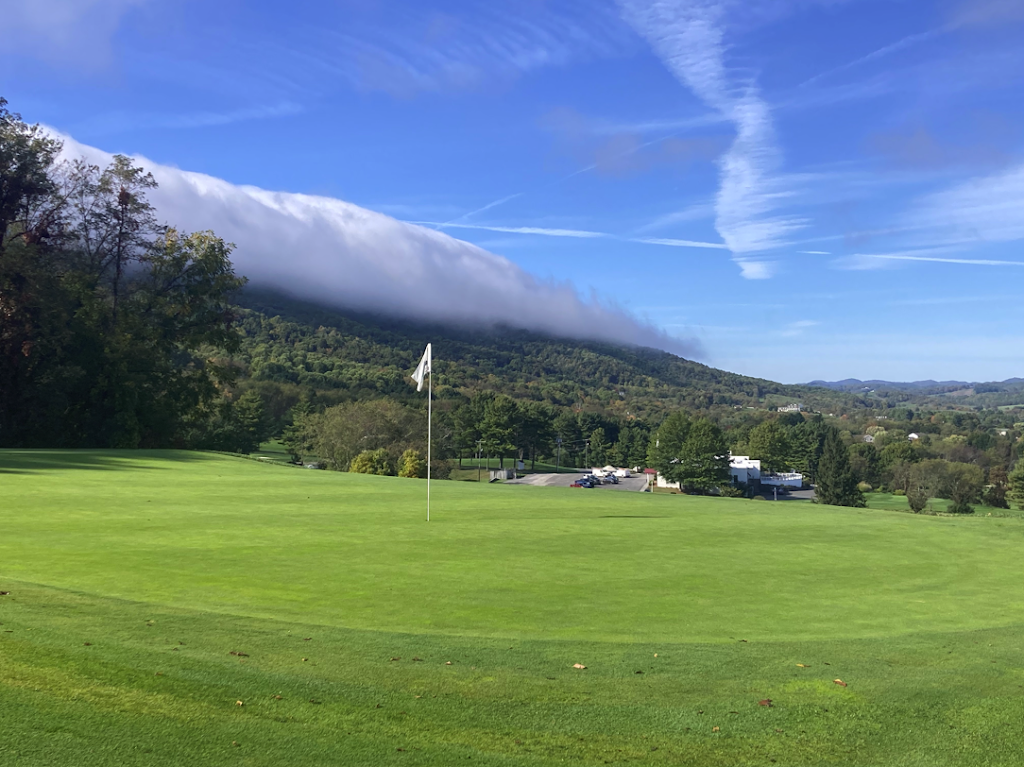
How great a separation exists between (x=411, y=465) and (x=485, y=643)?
2252 inches

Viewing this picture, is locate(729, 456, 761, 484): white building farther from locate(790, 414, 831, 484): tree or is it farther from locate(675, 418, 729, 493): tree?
locate(790, 414, 831, 484): tree

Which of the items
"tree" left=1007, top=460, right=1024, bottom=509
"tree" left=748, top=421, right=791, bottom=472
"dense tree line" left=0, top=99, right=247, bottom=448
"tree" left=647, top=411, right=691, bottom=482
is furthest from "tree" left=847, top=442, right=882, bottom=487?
"dense tree line" left=0, top=99, right=247, bottom=448

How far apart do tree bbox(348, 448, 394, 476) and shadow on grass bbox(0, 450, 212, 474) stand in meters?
28.4

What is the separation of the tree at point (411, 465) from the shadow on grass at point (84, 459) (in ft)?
100.0

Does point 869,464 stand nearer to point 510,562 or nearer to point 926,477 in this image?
point 926,477

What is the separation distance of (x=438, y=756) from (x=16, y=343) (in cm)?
4143

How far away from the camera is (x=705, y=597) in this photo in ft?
37.2

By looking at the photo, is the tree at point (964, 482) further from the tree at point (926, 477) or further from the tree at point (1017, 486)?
the tree at point (1017, 486)

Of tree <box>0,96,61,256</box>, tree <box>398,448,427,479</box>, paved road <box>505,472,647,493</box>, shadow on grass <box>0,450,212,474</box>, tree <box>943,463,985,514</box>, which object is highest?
tree <box>0,96,61,256</box>

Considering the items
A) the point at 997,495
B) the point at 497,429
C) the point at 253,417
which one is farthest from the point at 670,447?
the point at 253,417

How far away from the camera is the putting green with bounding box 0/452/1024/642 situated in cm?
991

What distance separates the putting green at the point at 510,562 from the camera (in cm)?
991

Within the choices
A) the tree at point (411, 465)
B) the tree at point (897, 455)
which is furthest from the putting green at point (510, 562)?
the tree at point (897, 455)

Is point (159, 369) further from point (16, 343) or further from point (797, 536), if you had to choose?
point (797, 536)
